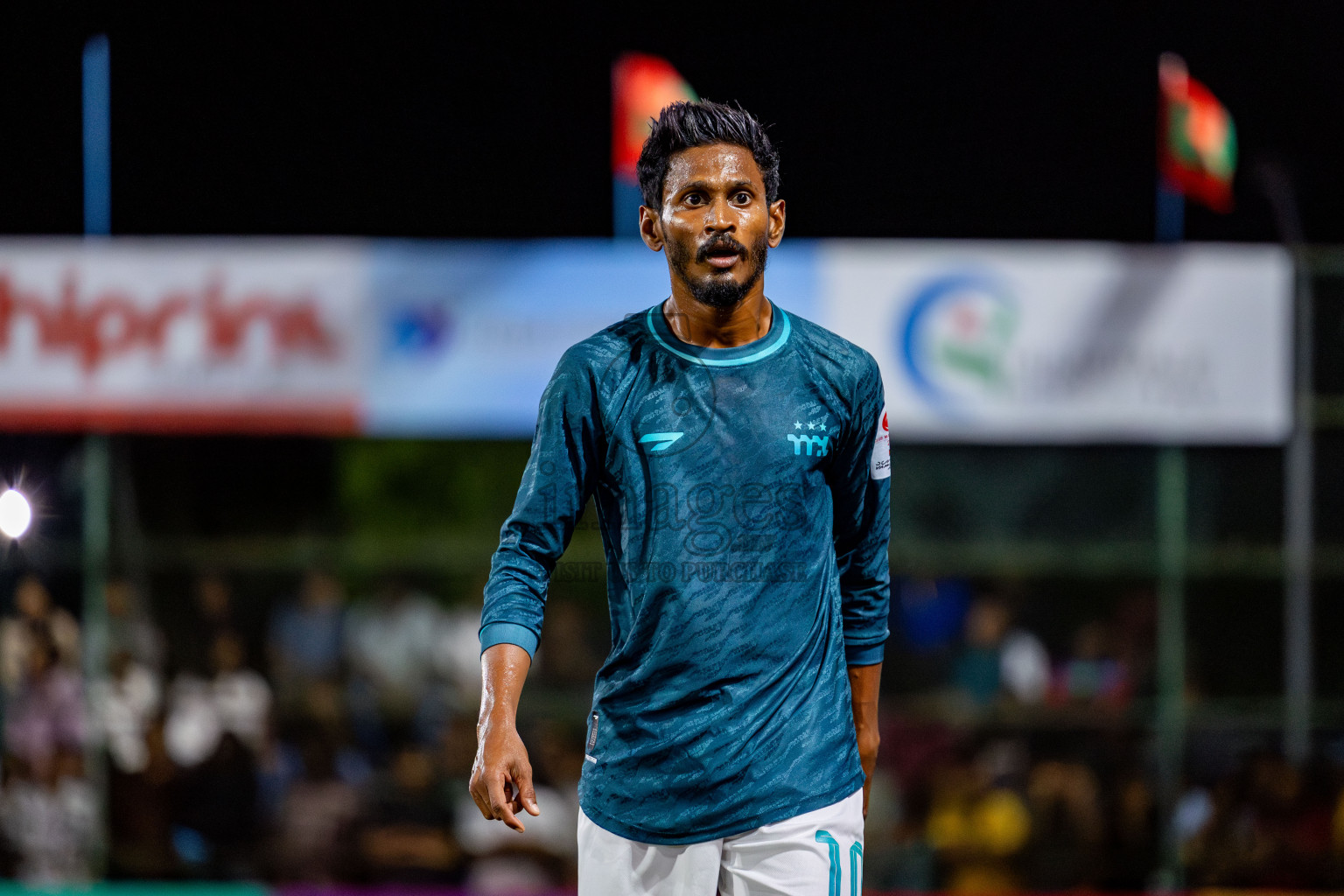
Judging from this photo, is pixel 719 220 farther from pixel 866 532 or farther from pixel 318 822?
pixel 318 822

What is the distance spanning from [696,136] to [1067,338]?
441 centimetres

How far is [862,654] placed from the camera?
231 centimetres

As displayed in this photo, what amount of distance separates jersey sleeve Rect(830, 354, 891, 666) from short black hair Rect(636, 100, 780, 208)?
1.29 ft

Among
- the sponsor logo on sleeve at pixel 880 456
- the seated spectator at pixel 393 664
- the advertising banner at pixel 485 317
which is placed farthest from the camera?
the seated spectator at pixel 393 664

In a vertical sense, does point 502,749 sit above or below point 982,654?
above

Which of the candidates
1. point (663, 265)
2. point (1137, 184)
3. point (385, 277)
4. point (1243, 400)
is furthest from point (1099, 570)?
point (1137, 184)

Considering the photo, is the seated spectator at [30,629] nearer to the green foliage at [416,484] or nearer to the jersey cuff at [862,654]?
the green foliage at [416,484]

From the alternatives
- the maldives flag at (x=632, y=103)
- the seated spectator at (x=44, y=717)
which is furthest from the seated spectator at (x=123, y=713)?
the maldives flag at (x=632, y=103)

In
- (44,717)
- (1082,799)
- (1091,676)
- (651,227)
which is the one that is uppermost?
(651,227)

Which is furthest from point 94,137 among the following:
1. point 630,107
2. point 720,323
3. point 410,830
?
point 720,323

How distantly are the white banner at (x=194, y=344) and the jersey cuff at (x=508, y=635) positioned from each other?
4408 mm

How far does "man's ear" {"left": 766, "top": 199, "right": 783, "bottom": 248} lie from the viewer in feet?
7.34

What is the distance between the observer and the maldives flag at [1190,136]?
6.68m

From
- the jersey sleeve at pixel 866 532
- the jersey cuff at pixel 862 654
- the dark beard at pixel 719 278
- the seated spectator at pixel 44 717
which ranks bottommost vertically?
the seated spectator at pixel 44 717
